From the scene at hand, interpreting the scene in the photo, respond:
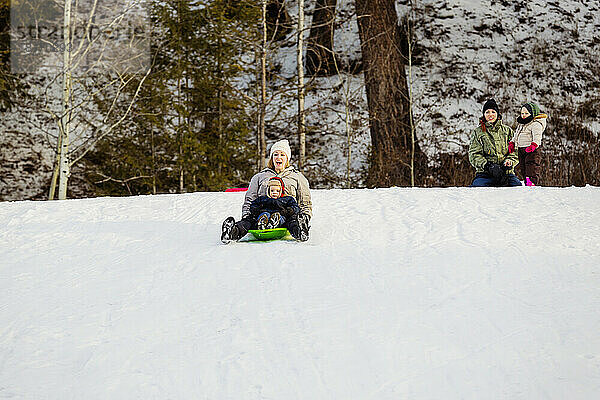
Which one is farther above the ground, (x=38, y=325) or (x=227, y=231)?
(x=227, y=231)

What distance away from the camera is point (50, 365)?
307cm

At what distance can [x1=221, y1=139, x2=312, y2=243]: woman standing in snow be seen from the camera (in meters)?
5.20

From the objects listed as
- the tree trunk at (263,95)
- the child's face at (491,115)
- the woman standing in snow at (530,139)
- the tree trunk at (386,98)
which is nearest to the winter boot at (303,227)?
the child's face at (491,115)

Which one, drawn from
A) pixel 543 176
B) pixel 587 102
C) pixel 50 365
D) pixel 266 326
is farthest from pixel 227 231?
pixel 587 102

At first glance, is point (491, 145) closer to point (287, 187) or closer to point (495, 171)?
point (495, 171)

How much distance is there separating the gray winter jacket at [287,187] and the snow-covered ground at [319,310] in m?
0.31

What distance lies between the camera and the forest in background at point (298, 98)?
467 inches

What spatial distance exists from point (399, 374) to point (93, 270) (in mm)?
2727

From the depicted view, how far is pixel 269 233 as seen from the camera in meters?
5.33

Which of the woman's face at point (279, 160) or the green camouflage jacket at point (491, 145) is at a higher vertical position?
the green camouflage jacket at point (491, 145)

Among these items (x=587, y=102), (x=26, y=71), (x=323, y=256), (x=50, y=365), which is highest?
Result: (x=26, y=71)

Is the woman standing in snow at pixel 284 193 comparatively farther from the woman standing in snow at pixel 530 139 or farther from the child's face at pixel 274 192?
the woman standing in snow at pixel 530 139

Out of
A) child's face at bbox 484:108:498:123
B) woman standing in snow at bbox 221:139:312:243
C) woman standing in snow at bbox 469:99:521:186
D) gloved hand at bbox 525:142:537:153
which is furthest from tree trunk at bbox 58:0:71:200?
gloved hand at bbox 525:142:537:153

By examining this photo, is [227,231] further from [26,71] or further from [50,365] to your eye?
[26,71]
